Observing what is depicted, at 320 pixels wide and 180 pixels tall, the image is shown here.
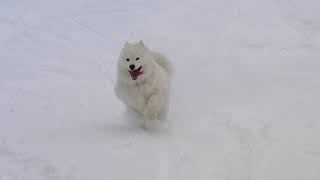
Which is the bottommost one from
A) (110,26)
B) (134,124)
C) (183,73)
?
(134,124)

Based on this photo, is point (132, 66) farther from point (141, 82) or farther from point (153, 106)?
point (153, 106)

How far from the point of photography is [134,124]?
457 centimetres

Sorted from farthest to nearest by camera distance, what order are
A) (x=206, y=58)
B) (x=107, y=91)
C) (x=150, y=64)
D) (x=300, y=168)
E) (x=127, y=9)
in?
(x=127, y=9), (x=206, y=58), (x=107, y=91), (x=150, y=64), (x=300, y=168)

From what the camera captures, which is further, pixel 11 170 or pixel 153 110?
pixel 153 110

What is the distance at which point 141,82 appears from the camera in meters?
4.32

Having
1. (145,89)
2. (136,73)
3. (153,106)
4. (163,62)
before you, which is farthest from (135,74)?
(163,62)

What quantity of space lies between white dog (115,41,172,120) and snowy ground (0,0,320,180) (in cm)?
22

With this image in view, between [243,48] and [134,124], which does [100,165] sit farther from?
[243,48]

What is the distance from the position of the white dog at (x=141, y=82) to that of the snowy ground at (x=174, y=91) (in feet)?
0.72

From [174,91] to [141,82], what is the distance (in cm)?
116

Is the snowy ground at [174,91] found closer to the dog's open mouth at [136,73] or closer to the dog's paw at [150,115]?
the dog's paw at [150,115]

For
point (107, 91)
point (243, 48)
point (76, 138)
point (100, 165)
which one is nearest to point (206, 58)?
point (243, 48)

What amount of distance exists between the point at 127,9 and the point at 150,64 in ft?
13.9

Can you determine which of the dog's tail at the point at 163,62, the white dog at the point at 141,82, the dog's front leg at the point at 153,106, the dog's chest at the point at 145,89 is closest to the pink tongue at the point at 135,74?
the white dog at the point at 141,82
